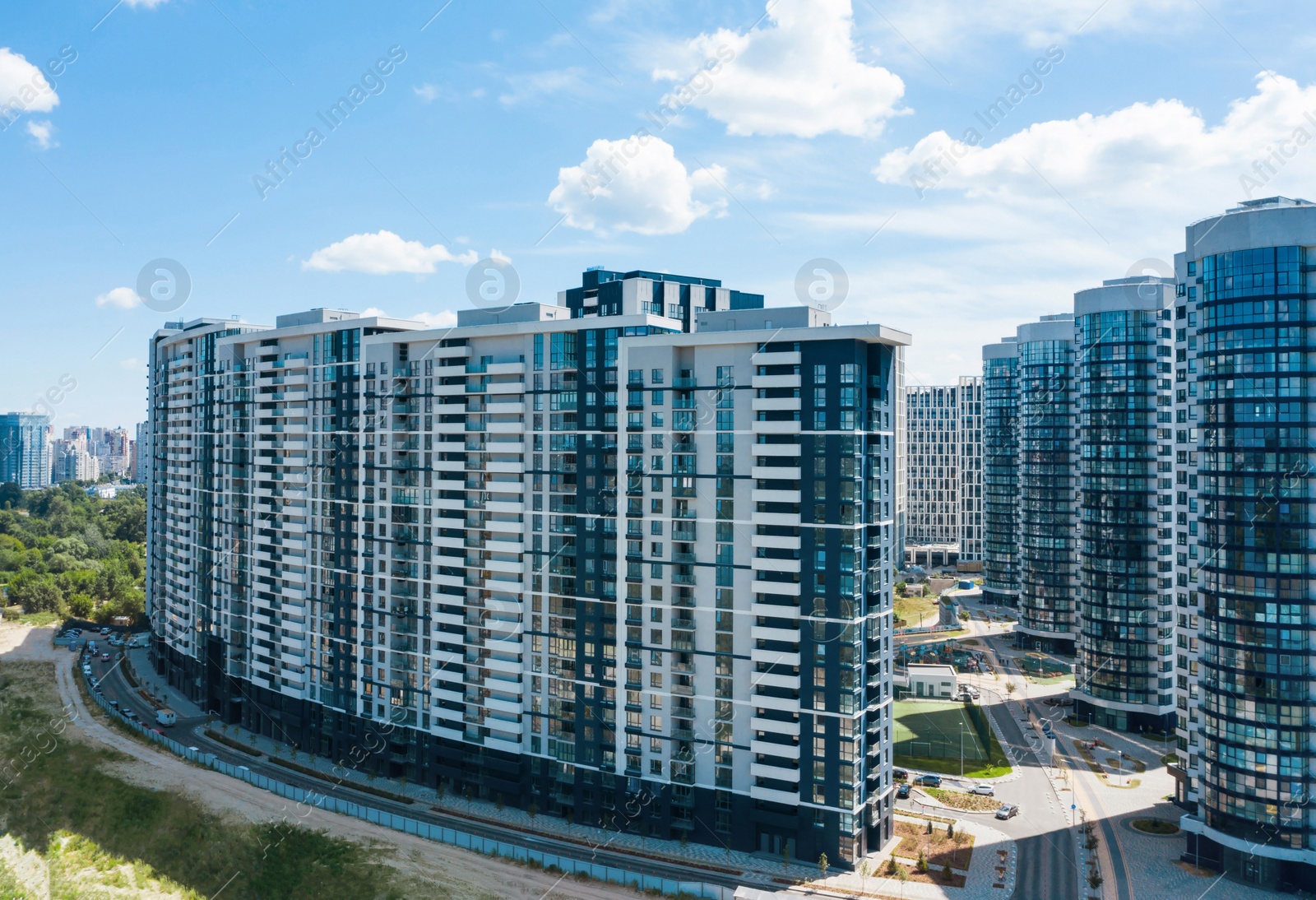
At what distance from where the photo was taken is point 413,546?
77.1 meters

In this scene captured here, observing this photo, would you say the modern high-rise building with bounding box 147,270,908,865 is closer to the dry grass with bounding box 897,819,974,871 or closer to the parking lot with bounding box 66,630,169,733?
the dry grass with bounding box 897,819,974,871

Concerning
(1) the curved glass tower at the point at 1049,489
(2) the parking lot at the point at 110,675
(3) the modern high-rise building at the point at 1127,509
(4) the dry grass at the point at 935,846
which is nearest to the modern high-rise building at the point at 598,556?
(4) the dry grass at the point at 935,846

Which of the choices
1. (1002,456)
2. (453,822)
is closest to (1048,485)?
(1002,456)

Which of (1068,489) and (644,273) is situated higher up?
(644,273)

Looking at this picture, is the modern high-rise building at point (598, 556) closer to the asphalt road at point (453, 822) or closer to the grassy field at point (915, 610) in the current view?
the asphalt road at point (453, 822)

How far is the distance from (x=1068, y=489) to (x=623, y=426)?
82798 mm

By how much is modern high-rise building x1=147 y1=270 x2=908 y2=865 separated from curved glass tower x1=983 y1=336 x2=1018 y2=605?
79442mm

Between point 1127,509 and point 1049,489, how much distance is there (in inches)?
1173

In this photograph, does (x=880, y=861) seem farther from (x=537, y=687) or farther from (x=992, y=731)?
(x=992, y=731)

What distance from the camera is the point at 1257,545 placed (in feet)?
185

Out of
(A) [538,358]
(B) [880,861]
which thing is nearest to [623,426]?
(A) [538,358]

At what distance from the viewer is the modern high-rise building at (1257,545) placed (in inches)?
2173

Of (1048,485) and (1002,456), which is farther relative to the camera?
(1002,456)

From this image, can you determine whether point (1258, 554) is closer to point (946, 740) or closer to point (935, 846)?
point (935, 846)
